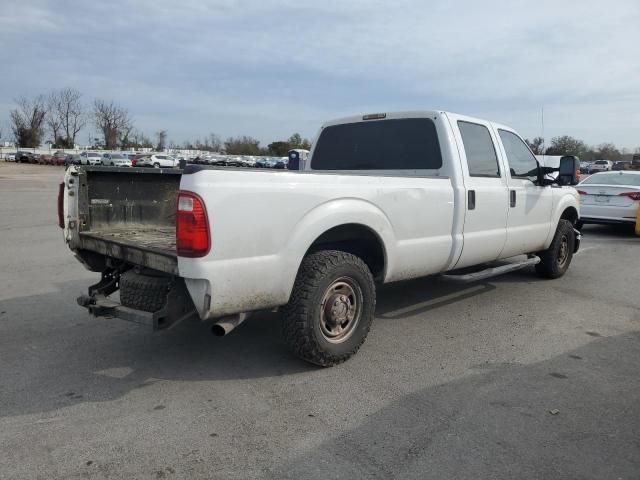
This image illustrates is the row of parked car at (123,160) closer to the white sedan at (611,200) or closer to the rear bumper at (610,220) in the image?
the white sedan at (611,200)

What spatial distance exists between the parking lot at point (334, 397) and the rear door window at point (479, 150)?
1.51m

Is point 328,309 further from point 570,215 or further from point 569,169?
point 570,215

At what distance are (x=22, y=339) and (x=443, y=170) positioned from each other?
4101mm

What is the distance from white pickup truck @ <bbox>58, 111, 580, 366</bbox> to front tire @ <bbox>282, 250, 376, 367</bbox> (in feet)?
0.03

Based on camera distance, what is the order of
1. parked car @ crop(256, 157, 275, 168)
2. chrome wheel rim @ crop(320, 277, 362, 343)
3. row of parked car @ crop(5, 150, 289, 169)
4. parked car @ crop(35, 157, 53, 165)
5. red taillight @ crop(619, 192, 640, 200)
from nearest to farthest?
chrome wheel rim @ crop(320, 277, 362, 343)
red taillight @ crop(619, 192, 640, 200)
row of parked car @ crop(5, 150, 289, 169)
parked car @ crop(256, 157, 275, 168)
parked car @ crop(35, 157, 53, 165)

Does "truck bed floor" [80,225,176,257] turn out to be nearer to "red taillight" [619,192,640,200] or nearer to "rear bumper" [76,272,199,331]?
"rear bumper" [76,272,199,331]

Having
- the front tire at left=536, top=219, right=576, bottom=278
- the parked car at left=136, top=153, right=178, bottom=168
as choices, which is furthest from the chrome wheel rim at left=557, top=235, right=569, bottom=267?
the parked car at left=136, top=153, right=178, bottom=168

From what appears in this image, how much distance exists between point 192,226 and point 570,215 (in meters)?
6.02

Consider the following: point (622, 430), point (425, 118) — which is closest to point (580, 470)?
point (622, 430)

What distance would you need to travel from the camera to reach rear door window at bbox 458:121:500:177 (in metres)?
5.40

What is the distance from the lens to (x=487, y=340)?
15.9 feet

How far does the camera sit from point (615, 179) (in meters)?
12.8

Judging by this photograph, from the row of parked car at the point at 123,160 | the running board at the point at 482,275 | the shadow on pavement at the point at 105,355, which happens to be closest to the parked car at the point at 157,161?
the row of parked car at the point at 123,160

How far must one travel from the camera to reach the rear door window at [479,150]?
17.7ft
